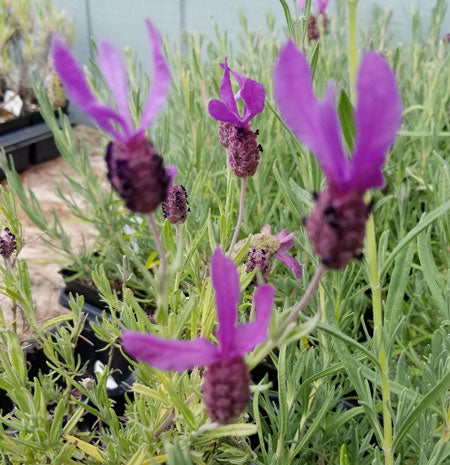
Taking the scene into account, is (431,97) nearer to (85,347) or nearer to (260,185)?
(260,185)

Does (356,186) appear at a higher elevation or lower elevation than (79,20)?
lower

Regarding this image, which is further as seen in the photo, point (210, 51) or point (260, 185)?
point (210, 51)

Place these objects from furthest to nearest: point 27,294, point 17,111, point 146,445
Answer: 1. point 17,111
2. point 27,294
3. point 146,445

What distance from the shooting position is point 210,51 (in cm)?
146

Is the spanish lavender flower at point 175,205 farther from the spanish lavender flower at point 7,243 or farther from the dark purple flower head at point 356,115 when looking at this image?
the dark purple flower head at point 356,115

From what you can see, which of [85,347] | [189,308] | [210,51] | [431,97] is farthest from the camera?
[210,51]

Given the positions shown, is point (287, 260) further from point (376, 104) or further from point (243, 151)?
point (376, 104)

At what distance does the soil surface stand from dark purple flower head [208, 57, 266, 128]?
16.8 inches

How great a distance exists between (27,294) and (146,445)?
8.8 inches

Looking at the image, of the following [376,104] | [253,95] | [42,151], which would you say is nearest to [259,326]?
[376,104]

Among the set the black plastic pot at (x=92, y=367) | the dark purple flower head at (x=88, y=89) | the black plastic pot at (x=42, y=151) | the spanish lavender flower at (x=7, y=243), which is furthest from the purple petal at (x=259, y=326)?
the black plastic pot at (x=42, y=151)

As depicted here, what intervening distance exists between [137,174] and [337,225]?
0.36 feet

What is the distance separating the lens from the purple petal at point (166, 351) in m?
0.27

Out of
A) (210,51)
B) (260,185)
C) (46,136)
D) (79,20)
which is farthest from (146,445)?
(79,20)
